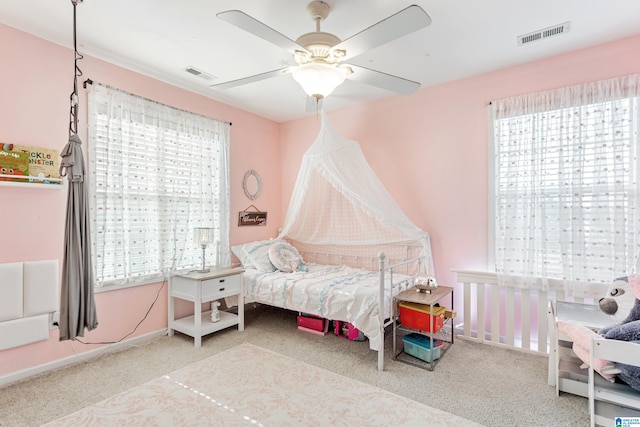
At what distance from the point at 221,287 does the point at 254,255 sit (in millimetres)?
735

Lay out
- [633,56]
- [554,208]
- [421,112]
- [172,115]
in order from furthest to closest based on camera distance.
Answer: [421,112] < [172,115] < [554,208] < [633,56]

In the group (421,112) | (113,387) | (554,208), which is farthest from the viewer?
(421,112)

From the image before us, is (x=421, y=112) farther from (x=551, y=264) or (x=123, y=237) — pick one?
(x=123, y=237)

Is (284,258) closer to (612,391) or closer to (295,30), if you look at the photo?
(295,30)

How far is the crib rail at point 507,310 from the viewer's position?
2.95m

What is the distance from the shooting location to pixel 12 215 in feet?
8.17

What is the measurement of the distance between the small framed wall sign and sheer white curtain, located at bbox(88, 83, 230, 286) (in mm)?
298

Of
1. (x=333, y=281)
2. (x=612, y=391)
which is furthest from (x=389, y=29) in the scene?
(x=333, y=281)

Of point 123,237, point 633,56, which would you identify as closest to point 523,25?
point 633,56

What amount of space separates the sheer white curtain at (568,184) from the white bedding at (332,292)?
3.94 ft

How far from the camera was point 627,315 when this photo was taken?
6.38 feet

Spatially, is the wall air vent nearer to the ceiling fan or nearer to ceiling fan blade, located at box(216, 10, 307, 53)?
the ceiling fan

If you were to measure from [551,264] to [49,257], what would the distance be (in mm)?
4447

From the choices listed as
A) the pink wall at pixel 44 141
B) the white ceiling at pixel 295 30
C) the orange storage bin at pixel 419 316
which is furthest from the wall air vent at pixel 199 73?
the orange storage bin at pixel 419 316
